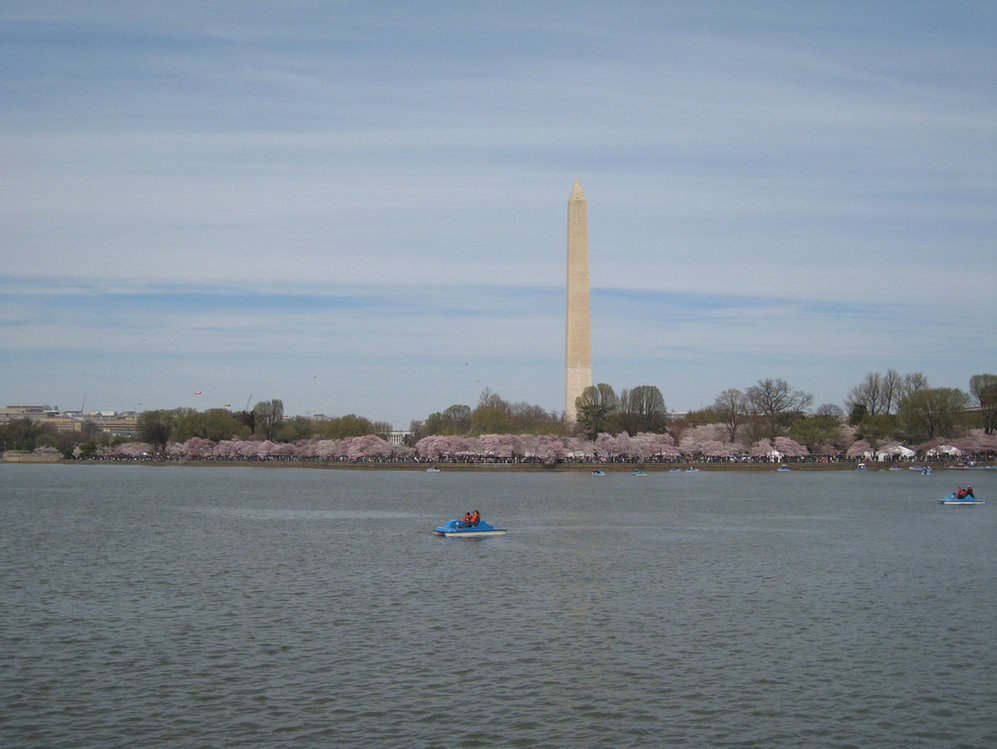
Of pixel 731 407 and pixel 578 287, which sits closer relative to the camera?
pixel 578 287

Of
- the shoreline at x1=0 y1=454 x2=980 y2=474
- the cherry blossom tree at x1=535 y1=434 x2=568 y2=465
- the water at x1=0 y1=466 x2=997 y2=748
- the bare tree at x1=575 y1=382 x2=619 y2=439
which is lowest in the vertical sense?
the water at x1=0 y1=466 x2=997 y2=748

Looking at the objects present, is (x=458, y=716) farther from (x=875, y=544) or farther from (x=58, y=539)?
(x=58, y=539)

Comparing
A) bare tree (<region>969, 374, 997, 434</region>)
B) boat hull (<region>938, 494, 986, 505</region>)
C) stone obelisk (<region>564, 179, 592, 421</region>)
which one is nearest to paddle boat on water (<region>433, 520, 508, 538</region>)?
boat hull (<region>938, 494, 986, 505</region>)

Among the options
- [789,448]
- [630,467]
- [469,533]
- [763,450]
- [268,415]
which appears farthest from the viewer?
[268,415]

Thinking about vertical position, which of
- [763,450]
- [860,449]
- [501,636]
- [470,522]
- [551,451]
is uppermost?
[860,449]

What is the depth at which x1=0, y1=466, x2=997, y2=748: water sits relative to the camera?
15898 millimetres

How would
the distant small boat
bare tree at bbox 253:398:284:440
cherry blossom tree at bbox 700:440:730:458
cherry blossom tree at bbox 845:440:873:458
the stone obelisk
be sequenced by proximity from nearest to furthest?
the distant small boat < the stone obelisk < cherry blossom tree at bbox 845:440:873:458 < cherry blossom tree at bbox 700:440:730:458 < bare tree at bbox 253:398:284:440

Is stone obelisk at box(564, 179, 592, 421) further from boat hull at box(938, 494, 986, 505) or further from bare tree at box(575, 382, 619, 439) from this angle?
boat hull at box(938, 494, 986, 505)

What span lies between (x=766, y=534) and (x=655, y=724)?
2716 centimetres

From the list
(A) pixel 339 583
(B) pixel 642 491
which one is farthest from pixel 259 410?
(A) pixel 339 583

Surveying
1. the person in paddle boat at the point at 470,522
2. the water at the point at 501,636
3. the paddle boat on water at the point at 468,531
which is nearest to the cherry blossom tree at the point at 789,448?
the water at the point at 501,636

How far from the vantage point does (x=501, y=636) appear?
861 inches

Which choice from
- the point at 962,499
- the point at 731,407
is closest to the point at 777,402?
the point at 731,407

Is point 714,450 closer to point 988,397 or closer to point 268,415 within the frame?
point 988,397
